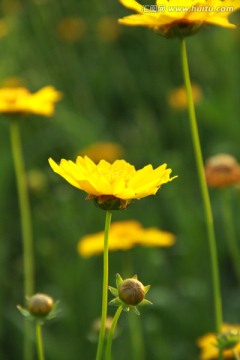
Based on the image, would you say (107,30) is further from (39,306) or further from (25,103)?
(39,306)

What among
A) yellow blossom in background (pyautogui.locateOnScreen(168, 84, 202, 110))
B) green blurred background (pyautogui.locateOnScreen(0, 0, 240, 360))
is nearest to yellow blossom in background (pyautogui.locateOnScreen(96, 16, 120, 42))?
green blurred background (pyautogui.locateOnScreen(0, 0, 240, 360))

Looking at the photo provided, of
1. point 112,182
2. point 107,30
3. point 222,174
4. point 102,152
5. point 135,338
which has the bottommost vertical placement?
point 112,182

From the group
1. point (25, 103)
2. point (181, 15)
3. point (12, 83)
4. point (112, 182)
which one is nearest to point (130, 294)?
point (112, 182)

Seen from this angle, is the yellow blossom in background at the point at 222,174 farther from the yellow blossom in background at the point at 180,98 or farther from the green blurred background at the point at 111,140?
the yellow blossom in background at the point at 180,98

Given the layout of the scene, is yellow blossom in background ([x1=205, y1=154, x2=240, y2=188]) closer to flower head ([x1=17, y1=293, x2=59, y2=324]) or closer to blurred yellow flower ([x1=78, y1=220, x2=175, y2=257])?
blurred yellow flower ([x1=78, y1=220, x2=175, y2=257])

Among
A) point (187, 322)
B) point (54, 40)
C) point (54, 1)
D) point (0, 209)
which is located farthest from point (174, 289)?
point (54, 1)
